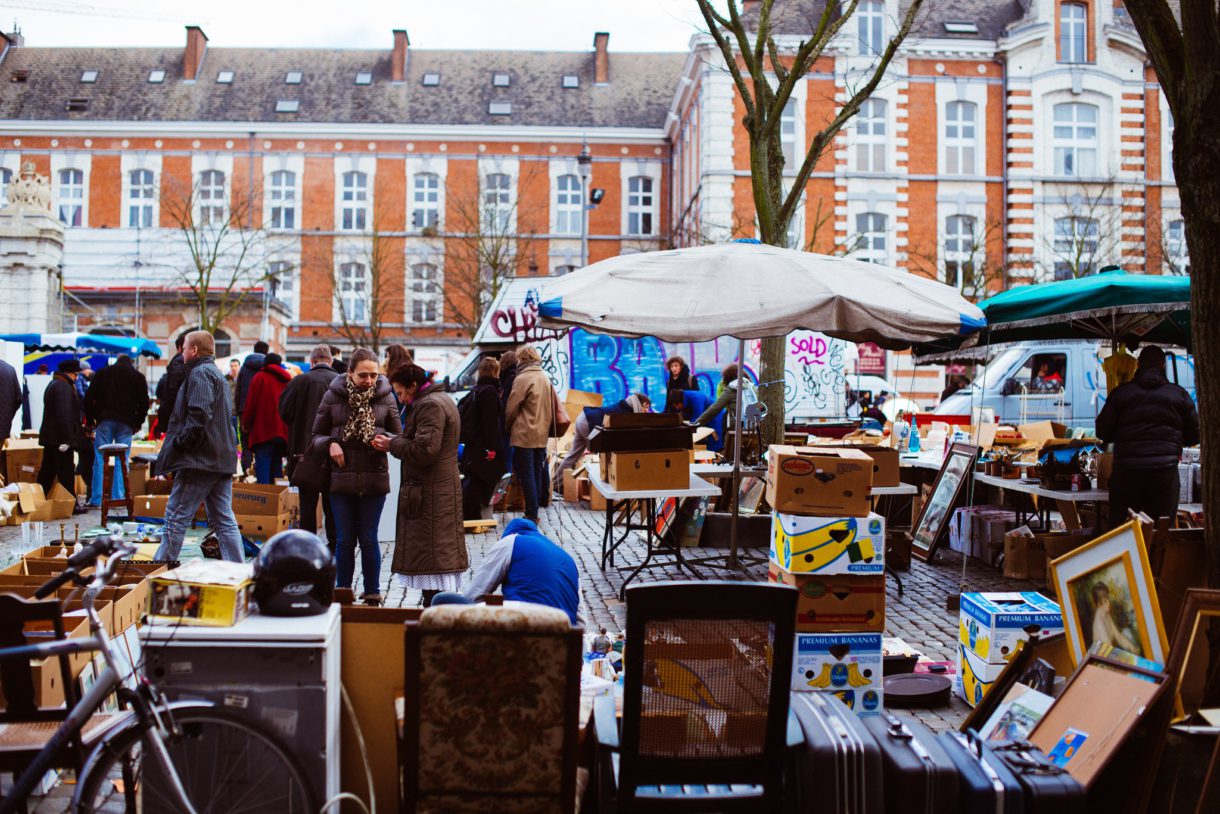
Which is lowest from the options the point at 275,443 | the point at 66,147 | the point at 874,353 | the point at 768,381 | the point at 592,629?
the point at 592,629

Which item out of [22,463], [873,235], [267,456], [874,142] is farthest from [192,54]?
[267,456]

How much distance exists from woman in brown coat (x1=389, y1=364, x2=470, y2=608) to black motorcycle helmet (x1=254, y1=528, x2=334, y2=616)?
10.3 ft

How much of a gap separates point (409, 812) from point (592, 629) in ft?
Answer: 12.1

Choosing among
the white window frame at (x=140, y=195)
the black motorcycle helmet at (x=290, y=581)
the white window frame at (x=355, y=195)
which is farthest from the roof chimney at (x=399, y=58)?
the black motorcycle helmet at (x=290, y=581)

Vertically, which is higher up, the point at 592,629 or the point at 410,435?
the point at 410,435

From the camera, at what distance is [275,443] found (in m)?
11.0

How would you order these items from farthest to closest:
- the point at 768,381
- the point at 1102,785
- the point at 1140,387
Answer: the point at 768,381
the point at 1140,387
the point at 1102,785

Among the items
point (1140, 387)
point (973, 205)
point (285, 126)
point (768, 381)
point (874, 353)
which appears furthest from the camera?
point (285, 126)

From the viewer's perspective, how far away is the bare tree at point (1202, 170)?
4.71 metres

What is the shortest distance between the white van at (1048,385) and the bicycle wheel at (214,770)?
47.2ft

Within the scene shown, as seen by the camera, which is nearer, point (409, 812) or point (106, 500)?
point (409, 812)

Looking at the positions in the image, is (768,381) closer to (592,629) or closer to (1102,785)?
(592,629)

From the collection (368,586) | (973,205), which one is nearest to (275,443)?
(368,586)

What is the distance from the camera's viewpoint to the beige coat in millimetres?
10883
